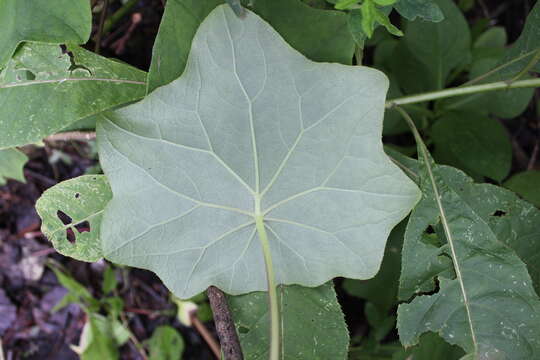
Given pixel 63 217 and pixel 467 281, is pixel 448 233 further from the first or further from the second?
pixel 63 217

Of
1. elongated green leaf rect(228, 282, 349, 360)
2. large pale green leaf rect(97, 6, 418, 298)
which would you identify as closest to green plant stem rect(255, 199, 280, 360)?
large pale green leaf rect(97, 6, 418, 298)

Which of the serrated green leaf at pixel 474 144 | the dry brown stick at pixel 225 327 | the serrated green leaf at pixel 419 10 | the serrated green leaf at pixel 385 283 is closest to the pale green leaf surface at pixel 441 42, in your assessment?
the serrated green leaf at pixel 474 144

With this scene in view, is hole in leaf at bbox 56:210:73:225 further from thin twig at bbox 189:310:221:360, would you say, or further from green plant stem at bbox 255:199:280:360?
thin twig at bbox 189:310:221:360

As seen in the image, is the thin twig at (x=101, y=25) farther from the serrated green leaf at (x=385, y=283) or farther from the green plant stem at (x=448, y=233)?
the serrated green leaf at (x=385, y=283)

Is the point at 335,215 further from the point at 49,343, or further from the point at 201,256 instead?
the point at 49,343

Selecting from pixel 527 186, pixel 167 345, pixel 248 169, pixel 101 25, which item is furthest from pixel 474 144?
pixel 167 345

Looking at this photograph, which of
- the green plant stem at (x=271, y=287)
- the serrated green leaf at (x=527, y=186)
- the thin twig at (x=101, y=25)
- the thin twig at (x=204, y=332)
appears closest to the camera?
the green plant stem at (x=271, y=287)
